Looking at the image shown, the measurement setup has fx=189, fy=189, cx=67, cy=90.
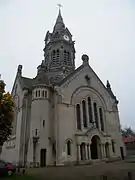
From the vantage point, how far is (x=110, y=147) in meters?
37.4

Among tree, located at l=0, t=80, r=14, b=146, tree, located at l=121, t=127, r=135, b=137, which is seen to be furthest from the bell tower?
tree, located at l=121, t=127, r=135, b=137

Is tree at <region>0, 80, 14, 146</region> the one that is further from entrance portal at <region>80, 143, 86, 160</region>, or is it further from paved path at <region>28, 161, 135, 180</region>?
entrance portal at <region>80, 143, 86, 160</region>

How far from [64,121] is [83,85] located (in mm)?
9411

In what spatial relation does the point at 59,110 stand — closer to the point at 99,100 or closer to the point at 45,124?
the point at 45,124

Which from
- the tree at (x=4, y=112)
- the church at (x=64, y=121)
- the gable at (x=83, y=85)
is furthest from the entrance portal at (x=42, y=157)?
the tree at (x=4, y=112)

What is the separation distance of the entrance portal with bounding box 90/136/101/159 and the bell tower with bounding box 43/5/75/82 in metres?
16.1

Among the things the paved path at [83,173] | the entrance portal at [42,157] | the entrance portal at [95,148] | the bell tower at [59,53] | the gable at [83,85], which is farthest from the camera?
the bell tower at [59,53]

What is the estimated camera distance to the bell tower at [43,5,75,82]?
4656cm

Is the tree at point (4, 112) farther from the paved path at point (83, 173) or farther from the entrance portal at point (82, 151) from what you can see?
the entrance portal at point (82, 151)

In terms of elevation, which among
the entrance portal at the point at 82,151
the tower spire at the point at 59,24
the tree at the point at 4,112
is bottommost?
the entrance portal at the point at 82,151

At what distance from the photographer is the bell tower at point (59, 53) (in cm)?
4656

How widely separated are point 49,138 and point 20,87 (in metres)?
13.8

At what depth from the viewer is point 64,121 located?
33062mm

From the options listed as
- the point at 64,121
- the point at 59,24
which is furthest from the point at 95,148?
the point at 59,24
